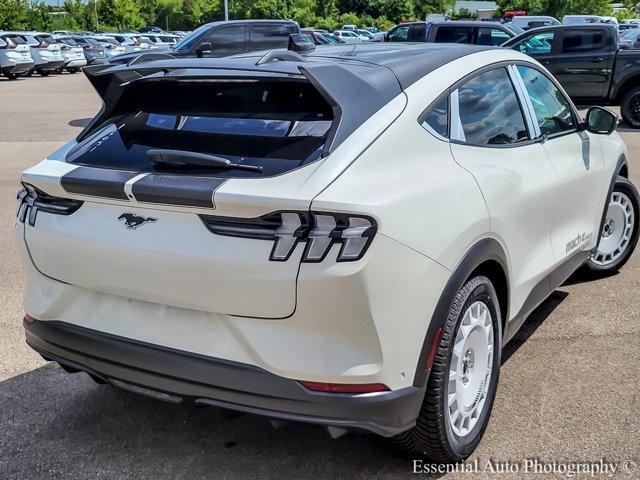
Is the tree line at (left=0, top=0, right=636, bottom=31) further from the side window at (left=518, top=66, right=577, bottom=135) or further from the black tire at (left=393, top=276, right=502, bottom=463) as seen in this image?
the black tire at (left=393, top=276, right=502, bottom=463)

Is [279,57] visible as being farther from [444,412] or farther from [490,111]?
[444,412]

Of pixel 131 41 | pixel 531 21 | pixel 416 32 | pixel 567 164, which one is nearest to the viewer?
pixel 567 164

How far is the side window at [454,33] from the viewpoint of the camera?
1706 cm

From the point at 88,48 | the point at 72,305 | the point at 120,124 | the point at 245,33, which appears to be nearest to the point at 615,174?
the point at 120,124

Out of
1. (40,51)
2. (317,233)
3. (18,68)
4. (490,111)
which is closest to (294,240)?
(317,233)

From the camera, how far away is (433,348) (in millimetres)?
2678

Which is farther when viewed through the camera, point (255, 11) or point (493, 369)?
point (255, 11)

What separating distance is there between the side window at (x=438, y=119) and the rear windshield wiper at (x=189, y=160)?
771 millimetres

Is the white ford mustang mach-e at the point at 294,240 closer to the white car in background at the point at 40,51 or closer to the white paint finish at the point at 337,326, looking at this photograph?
the white paint finish at the point at 337,326

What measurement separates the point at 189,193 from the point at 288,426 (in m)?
1.38

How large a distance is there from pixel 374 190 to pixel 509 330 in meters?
1.35

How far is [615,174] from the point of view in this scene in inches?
187

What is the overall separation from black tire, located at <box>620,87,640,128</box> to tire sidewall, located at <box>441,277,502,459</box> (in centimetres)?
1193

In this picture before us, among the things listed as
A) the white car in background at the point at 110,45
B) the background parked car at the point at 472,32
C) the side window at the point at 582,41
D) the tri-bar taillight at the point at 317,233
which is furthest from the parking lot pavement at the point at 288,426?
the white car in background at the point at 110,45
